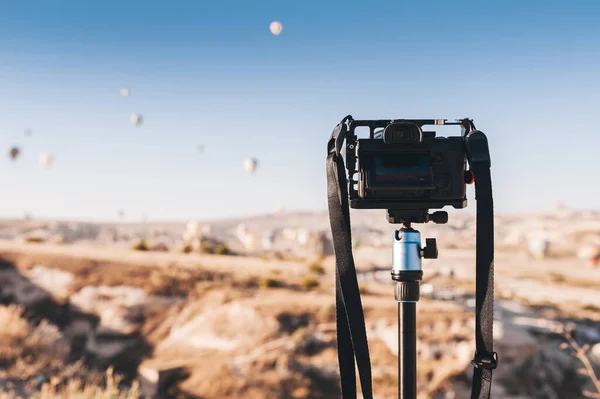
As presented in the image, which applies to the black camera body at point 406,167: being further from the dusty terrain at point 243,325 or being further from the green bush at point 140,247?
the green bush at point 140,247

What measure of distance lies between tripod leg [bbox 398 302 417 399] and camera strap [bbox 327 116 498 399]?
0.74 ft

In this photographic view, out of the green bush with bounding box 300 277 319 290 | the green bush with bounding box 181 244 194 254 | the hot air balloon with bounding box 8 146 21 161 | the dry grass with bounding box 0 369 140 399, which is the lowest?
the dry grass with bounding box 0 369 140 399

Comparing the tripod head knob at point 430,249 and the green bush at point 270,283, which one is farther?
the green bush at point 270,283

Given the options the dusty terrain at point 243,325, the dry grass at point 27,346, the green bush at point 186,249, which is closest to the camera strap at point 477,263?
the dusty terrain at point 243,325

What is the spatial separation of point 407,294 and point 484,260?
385 millimetres

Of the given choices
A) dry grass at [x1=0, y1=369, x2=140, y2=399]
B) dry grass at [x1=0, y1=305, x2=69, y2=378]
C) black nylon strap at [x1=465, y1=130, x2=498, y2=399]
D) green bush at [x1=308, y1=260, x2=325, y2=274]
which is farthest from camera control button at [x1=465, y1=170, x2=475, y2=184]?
green bush at [x1=308, y1=260, x2=325, y2=274]

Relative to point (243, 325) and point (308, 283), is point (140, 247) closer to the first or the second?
point (308, 283)

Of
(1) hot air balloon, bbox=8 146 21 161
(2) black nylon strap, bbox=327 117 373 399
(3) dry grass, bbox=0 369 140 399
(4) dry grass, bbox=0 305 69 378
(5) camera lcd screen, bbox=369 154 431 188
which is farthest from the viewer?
(1) hot air balloon, bbox=8 146 21 161

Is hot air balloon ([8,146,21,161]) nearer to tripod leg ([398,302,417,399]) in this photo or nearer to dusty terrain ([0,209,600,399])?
dusty terrain ([0,209,600,399])

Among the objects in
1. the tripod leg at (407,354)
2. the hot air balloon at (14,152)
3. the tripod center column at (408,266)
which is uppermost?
the hot air balloon at (14,152)

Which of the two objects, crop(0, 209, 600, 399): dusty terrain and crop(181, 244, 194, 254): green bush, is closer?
crop(0, 209, 600, 399): dusty terrain

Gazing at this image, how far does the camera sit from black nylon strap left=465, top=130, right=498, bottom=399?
2191mm

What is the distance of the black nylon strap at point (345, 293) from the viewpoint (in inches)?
86.0

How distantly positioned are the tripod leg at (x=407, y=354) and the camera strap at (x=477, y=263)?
224mm
